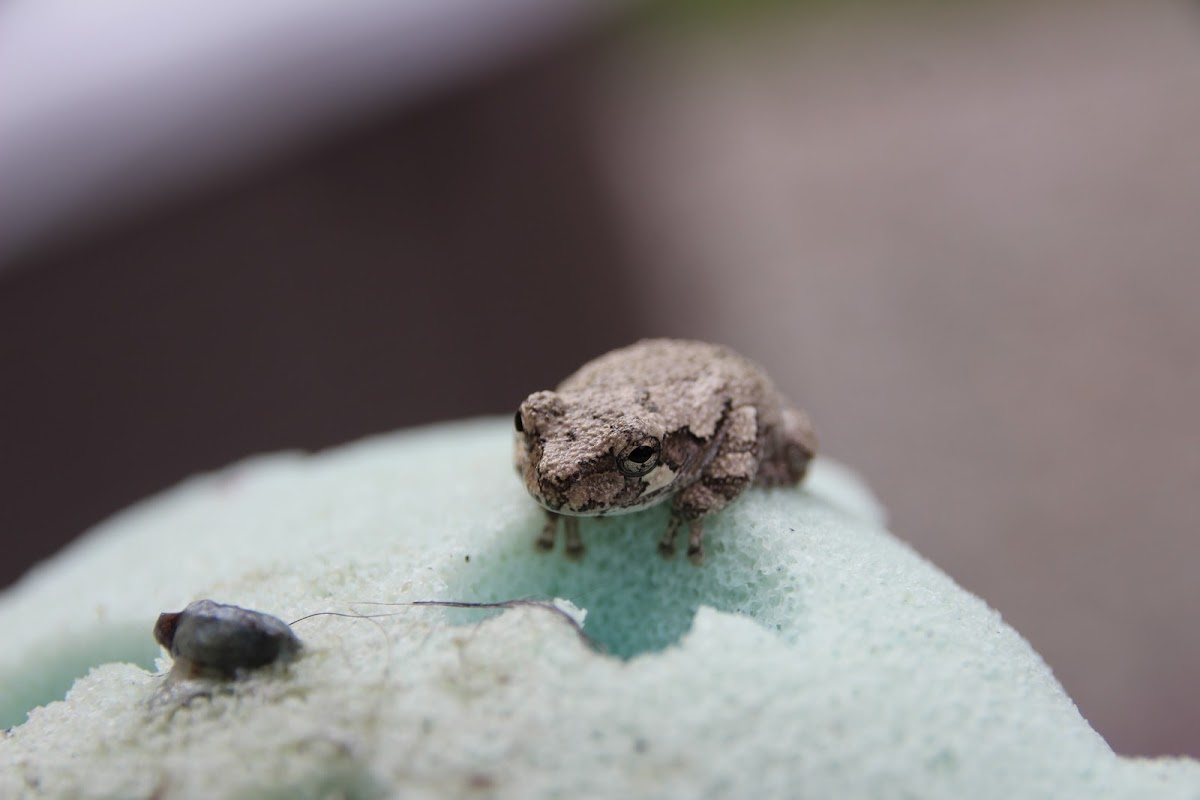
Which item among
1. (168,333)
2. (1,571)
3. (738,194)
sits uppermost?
(738,194)

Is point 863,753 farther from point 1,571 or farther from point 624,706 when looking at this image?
point 1,571

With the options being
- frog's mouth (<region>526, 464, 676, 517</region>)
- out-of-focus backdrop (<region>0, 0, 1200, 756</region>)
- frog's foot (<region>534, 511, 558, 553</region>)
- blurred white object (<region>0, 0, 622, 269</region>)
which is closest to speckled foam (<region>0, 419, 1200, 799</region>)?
frog's foot (<region>534, 511, 558, 553</region>)

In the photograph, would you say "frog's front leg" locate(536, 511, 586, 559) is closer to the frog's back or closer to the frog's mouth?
the frog's mouth

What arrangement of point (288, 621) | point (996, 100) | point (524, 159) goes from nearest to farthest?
point (288, 621) → point (524, 159) → point (996, 100)

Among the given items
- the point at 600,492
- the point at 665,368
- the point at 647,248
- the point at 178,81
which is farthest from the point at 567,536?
the point at 647,248

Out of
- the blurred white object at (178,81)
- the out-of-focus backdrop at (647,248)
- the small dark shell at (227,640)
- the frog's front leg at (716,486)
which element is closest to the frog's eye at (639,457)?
the frog's front leg at (716,486)

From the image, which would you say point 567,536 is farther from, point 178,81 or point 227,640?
point 178,81

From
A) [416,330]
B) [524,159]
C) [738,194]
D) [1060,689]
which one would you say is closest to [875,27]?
[738,194]
